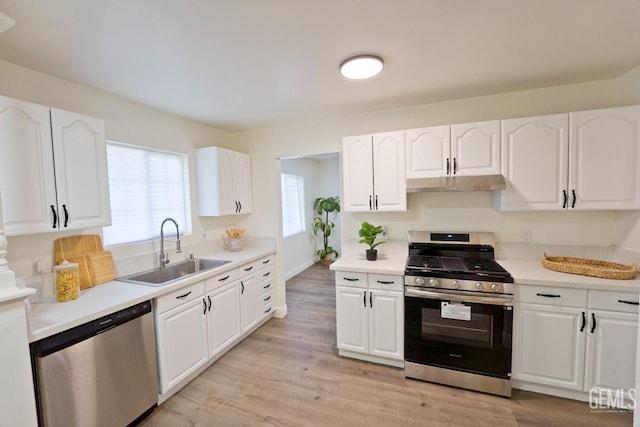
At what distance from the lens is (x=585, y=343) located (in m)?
1.96

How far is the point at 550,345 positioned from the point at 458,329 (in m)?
0.65

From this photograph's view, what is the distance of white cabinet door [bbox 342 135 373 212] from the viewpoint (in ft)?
9.11

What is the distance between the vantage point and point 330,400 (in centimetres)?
211

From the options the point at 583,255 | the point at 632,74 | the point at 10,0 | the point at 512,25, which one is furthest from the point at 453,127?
the point at 10,0

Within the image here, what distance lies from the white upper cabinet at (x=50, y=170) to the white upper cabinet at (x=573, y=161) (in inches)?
132

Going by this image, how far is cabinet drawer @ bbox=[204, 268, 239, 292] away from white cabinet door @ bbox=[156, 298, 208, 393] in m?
0.15

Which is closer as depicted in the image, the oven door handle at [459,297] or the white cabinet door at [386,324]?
the oven door handle at [459,297]

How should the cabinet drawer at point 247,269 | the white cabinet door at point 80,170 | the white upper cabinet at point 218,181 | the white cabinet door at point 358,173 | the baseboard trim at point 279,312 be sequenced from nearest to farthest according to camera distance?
the white cabinet door at point 80,170
the white cabinet door at point 358,173
the cabinet drawer at point 247,269
the white upper cabinet at point 218,181
the baseboard trim at point 279,312

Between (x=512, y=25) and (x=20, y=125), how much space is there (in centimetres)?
298

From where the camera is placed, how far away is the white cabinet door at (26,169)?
5.11 ft

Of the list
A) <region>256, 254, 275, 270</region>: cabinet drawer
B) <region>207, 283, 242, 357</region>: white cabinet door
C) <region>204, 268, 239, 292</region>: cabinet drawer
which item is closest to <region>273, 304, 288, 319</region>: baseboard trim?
<region>256, 254, 275, 270</region>: cabinet drawer

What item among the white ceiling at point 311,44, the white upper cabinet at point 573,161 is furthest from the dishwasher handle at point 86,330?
the white upper cabinet at point 573,161

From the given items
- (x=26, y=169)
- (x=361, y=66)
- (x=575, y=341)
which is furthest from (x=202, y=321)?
(x=575, y=341)

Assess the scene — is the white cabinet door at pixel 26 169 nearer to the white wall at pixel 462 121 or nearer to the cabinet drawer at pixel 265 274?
the cabinet drawer at pixel 265 274
